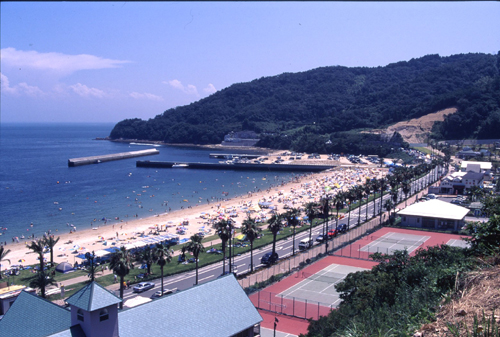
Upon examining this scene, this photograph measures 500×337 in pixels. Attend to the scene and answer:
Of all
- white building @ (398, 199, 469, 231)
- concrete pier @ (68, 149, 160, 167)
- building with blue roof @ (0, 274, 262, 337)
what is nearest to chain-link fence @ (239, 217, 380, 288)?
white building @ (398, 199, 469, 231)

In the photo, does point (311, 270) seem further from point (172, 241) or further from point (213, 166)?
point (213, 166)

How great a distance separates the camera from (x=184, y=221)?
2266 inches

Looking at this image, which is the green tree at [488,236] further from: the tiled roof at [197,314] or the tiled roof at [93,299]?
the tiled roof at [93,299]

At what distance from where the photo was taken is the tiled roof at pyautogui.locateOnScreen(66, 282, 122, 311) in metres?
15.5

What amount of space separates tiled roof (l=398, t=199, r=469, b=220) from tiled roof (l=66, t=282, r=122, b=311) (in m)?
44.9

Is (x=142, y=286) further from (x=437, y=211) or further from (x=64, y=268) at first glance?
(x=437, y=211)

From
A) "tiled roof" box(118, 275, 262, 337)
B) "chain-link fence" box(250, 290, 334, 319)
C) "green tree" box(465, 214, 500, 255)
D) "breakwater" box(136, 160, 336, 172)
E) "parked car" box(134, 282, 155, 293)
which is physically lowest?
"parked car" box(134, 282, 155, 293)

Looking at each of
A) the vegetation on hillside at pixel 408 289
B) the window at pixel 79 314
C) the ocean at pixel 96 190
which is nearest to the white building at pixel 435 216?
the vegetation on hillside at pixel 408 289

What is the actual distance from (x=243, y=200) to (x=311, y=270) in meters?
41.8

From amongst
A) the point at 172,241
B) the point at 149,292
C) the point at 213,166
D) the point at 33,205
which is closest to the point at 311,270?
the point at 149,292

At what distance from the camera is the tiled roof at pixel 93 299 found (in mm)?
15536

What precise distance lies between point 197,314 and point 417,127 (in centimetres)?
15689

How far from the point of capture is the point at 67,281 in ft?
113

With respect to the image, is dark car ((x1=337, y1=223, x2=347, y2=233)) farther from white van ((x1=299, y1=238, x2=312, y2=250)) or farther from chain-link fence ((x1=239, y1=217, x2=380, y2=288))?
white van ((x1=299, y1=238, x2=312, y2=250))
